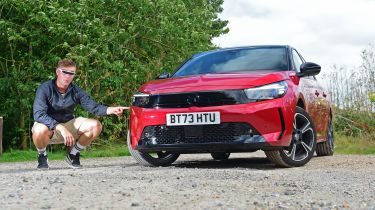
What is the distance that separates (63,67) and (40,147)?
100cm

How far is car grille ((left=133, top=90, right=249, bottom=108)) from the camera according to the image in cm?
698

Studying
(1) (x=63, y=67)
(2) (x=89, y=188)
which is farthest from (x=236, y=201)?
(1) (x=63, y=67)

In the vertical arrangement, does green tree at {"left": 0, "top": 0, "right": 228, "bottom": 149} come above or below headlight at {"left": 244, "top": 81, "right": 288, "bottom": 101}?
above

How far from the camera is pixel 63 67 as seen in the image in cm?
743

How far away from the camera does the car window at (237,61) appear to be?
7.97 meters

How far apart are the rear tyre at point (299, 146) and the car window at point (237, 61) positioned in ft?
2.27

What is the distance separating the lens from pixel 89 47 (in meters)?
13.7

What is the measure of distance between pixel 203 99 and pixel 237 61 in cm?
130

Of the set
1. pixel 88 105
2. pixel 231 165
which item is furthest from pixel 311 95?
pixel 88 105

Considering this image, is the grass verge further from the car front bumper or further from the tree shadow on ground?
the car front bumper

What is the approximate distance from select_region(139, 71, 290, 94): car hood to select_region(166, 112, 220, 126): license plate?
0.93 feet

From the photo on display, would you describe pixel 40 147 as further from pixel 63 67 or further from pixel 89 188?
pixel 89 188

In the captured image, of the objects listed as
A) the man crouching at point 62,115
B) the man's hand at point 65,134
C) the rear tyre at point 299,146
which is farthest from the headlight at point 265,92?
the man's hand at point 65,134

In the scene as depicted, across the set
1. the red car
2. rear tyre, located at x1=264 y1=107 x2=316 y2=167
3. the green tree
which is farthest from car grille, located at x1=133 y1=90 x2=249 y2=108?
the green tree
